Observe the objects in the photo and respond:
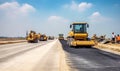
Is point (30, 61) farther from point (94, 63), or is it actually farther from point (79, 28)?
point (79, 28)

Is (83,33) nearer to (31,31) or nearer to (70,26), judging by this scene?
(70,26)

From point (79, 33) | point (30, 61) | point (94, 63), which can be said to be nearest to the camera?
point (94, 63)

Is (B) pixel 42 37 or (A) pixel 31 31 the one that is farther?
(B) pixel 42 37

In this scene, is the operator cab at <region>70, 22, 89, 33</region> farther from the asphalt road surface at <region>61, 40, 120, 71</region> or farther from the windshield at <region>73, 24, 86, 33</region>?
the asphalt road surface at <region>61, 40, 120, 71</region>

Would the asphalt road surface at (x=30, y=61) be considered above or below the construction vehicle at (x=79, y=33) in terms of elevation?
below

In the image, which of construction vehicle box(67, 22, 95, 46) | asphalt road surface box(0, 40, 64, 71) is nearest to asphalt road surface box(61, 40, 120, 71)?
asphalt road surface box(0, 40, 64, 71)

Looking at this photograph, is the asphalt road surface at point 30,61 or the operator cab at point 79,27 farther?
the operator cab at point 79,27

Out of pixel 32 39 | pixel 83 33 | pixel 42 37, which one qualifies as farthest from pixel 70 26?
pixel 42 37

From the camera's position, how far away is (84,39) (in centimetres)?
3719

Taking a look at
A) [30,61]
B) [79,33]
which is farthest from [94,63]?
[79,33]

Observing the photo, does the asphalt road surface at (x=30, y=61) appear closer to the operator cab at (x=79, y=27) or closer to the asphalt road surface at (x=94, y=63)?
the asphalt road surface at (x=94, y=63)

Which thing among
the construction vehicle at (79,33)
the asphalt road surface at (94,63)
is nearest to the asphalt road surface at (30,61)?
the asphalt road surface at (94,63)

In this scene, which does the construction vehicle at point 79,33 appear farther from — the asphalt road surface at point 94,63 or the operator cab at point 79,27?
the asphalt road surface at point 94,63

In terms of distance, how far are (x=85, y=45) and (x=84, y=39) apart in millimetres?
1534
